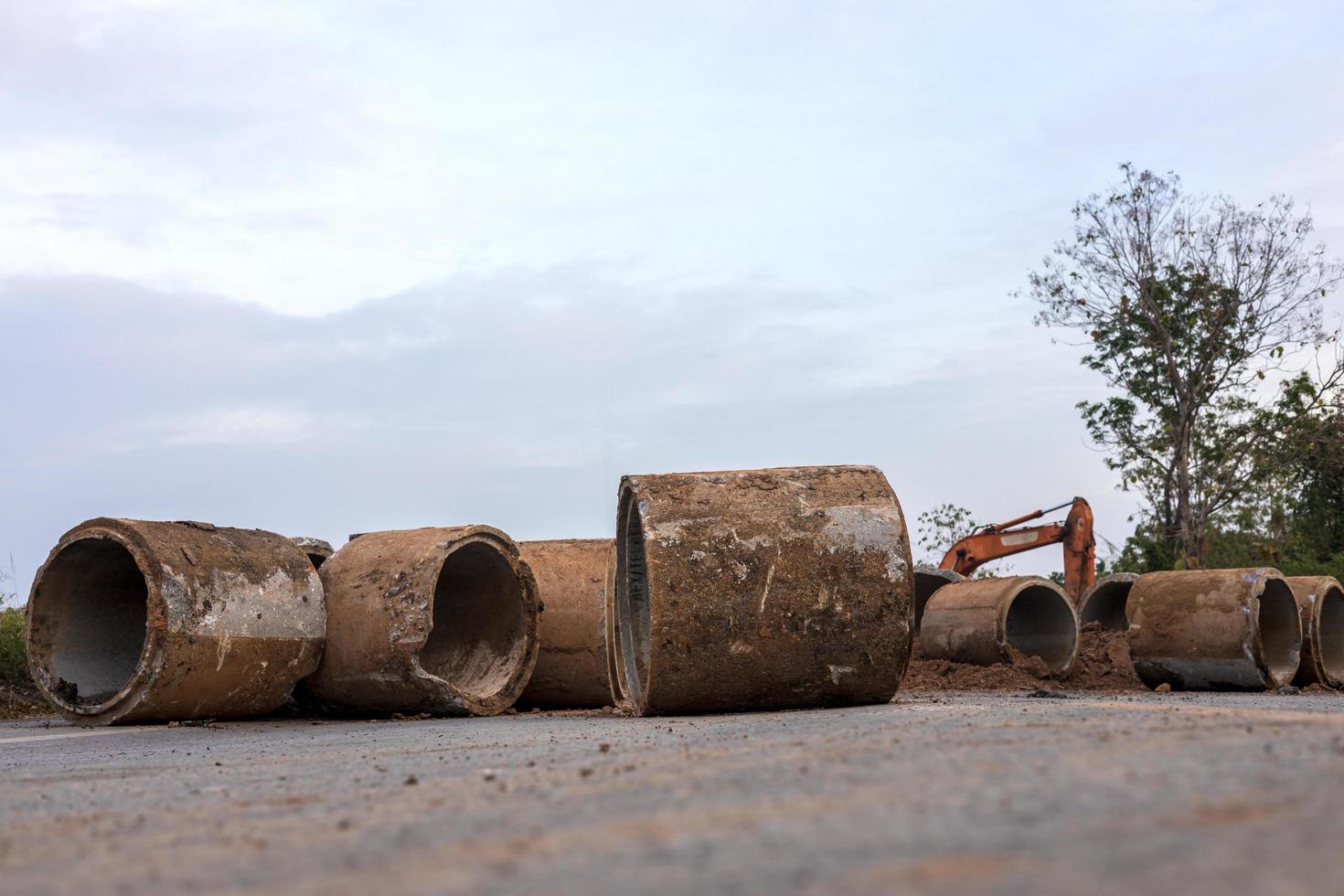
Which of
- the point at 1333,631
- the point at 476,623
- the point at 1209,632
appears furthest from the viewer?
the point at 1333,631

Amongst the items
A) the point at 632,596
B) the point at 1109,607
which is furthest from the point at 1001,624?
the point at 632,596

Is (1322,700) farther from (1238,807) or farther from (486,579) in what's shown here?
(1238,807)

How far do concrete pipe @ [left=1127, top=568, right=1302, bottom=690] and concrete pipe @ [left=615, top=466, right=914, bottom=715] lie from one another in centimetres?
537

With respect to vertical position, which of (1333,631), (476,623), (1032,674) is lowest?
(1032,674)

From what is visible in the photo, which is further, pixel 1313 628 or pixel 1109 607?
pixel 1109 607

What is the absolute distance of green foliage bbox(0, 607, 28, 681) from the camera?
12.7 meters

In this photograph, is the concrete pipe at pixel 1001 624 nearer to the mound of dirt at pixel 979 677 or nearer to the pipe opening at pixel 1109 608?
the mound of dirt at pixel 979 677

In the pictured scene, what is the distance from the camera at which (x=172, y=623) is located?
26.7ft

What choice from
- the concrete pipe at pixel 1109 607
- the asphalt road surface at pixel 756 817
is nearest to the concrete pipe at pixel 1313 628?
the concrete pipe at pixel 1109 607

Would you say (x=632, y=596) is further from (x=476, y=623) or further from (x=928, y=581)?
(x=928, y=581)

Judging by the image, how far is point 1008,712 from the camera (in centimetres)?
586

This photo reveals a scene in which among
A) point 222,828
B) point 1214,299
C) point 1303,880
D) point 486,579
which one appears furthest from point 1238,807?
point 1214,299

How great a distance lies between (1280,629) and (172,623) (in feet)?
32.5

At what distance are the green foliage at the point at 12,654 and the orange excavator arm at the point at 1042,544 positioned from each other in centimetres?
1302
